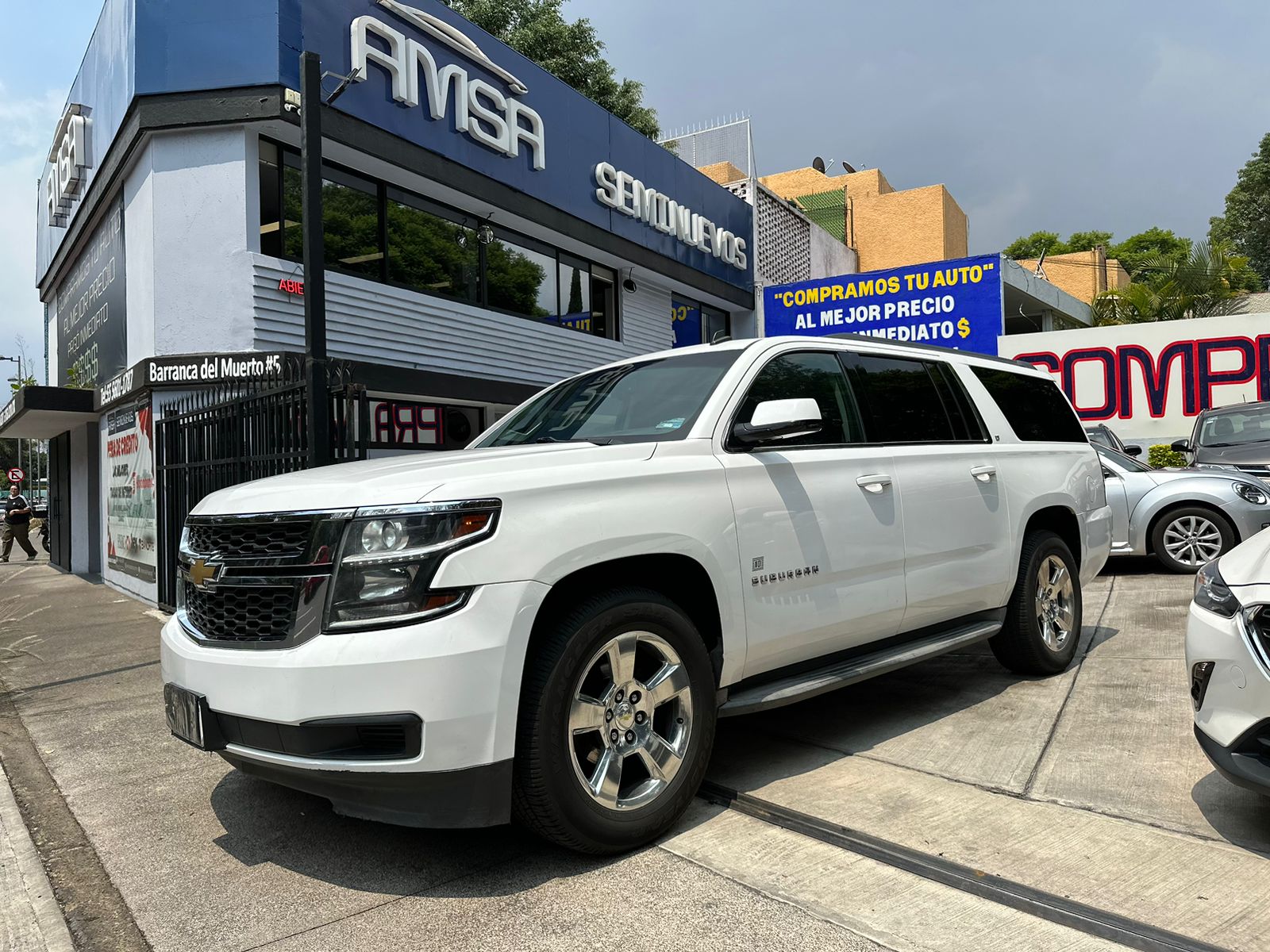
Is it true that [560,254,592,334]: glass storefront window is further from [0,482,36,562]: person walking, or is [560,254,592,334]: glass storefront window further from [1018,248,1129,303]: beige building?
[1018,248,1129,303]: beige building

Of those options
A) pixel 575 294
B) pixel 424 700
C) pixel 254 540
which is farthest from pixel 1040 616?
pixel 575 294

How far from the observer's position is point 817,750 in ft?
14.4

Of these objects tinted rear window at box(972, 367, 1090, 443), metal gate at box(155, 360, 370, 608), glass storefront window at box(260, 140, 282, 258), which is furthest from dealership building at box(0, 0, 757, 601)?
tinted rear window at box(972, 367, 1090, 443)

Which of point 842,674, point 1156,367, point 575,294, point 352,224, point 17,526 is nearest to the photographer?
point 842,674

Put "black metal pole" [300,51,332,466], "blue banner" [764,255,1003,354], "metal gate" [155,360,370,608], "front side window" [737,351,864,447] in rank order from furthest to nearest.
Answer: "blue banner" [764,255,1003,354] < "metal gate" [155,360,370,608] < "black metal pole" [300,51,332,466] < "front side window" [737,351,864,447]

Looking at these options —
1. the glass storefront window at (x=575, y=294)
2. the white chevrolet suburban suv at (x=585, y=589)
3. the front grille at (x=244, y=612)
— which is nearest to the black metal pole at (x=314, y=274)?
the white chevrolet suburban suv at (x=585, y=589)

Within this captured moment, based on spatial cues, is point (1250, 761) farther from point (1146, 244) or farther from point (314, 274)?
point (1146, 244)

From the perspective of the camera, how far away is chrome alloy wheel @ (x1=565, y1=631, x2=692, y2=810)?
319 centimetres

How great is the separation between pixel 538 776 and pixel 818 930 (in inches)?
37.4

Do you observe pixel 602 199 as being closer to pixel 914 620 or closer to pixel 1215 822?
pixel 914 620

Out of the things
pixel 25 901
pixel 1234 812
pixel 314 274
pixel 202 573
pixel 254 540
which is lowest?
pixel 25 901

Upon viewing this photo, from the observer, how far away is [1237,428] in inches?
479

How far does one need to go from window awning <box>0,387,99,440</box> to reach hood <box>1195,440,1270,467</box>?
47.5 ft

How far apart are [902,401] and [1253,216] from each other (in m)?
59.6
